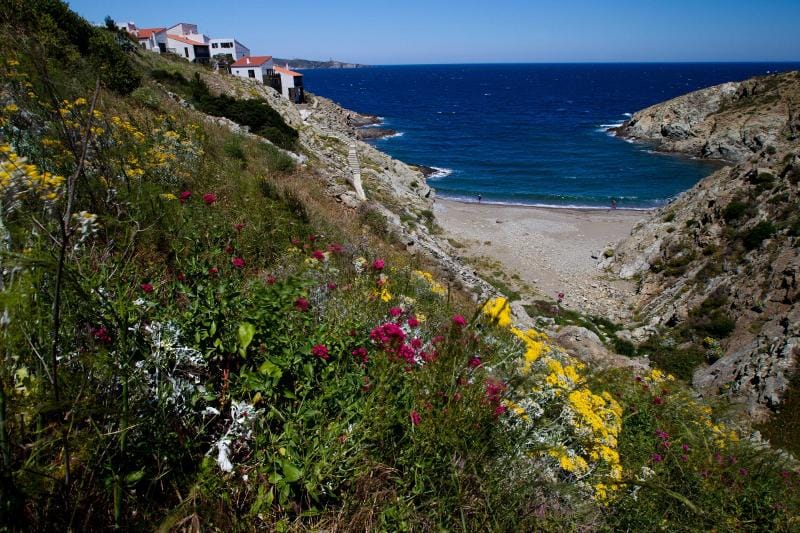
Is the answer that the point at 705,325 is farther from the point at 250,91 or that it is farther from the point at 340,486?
the point at 250,91

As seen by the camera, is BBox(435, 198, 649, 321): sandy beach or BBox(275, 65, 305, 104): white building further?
BBox(275, 65, 305, 104): white building

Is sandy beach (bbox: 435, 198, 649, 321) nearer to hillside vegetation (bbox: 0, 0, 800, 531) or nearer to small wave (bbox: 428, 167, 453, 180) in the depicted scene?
small wave (bbox: 428, 167, 453, 180)

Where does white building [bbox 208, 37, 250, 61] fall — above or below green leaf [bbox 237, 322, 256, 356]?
above

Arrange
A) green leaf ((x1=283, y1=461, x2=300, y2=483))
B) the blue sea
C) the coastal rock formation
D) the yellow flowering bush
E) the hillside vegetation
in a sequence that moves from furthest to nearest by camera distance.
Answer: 1. the blue sea
2. the coastal rock formation
3. the yellow flowering bush
4. green leaf ((x1=283, y1=461, x2=300, y2=483))
5. the hillside vegetation

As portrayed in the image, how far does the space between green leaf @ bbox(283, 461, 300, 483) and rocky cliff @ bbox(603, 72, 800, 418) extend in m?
10.3

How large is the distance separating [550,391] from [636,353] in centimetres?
1451

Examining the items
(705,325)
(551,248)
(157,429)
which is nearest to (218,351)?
(157,429)

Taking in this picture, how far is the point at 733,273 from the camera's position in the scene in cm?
1762

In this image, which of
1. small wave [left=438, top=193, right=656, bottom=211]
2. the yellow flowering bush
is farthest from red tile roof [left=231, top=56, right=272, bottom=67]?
the yellow flowering bush

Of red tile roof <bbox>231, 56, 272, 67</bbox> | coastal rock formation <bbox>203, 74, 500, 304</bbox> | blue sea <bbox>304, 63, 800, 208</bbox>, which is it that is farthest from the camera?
red tile roof <bbox>231, 56, 272, 67</bbox>

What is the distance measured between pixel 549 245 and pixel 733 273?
41.0ft

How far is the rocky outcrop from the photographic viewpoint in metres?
54.9

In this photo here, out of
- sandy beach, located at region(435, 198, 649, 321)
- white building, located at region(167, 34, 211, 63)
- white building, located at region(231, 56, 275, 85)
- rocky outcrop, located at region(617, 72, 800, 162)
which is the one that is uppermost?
white building, located at region(167, 34, 211, 63)

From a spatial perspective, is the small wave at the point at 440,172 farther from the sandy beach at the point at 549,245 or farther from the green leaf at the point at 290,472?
the green leaf at the point at 290,472
